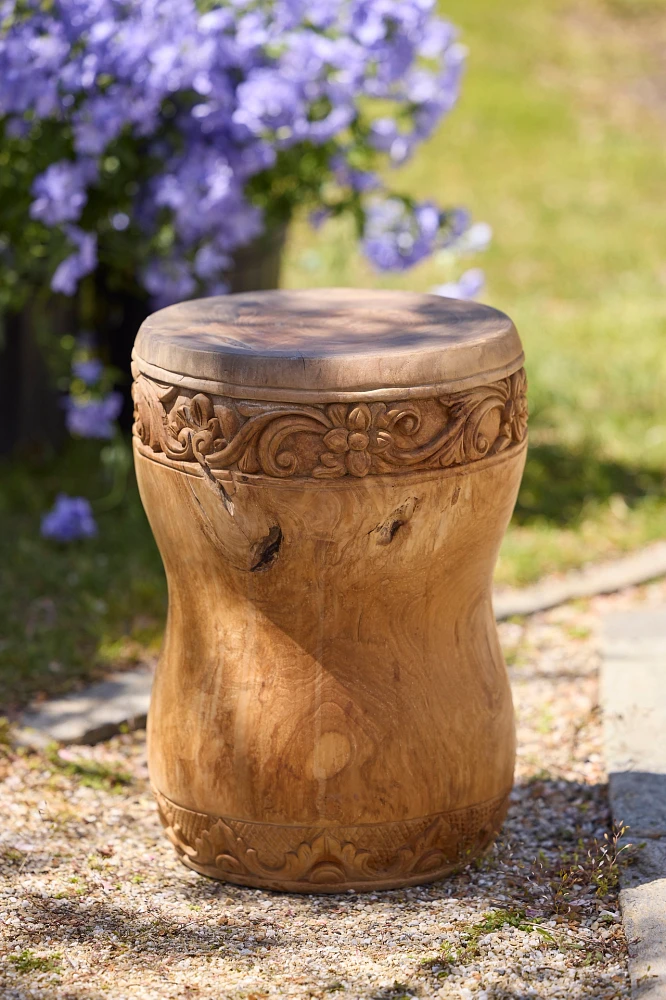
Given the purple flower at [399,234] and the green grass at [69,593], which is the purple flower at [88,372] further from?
the purple flower at [399,234]

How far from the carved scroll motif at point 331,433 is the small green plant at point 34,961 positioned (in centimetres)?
84

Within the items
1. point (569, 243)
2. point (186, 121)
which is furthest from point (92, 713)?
point (569, 243)

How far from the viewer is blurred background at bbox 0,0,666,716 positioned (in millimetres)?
3580

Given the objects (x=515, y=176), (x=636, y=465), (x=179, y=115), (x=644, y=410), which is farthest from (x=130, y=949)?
(x=515, y=176)

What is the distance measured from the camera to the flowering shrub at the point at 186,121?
358cm

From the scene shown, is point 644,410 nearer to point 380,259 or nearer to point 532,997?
point 380,259

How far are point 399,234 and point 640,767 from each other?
2231 millimetres

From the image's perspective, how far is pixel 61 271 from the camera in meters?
3.67

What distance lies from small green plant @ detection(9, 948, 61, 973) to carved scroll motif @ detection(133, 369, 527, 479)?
84 centimetres

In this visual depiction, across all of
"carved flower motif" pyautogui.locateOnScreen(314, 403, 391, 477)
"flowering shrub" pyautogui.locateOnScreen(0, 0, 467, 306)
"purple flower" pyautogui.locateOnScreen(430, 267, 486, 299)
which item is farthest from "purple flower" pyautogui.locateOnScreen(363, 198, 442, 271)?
"carved flower motif" pyautogui.locateOnScreen(314, 403, 391, 477)

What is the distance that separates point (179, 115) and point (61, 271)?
0.64 m

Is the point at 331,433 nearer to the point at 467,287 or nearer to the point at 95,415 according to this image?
the point at 95,415

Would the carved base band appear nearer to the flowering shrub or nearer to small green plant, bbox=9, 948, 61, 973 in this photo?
small green plant, bbox=9, 948, 61, 973

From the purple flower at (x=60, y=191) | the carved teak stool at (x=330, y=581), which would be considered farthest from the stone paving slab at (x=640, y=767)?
the purple flower at (x=60, y=191)
